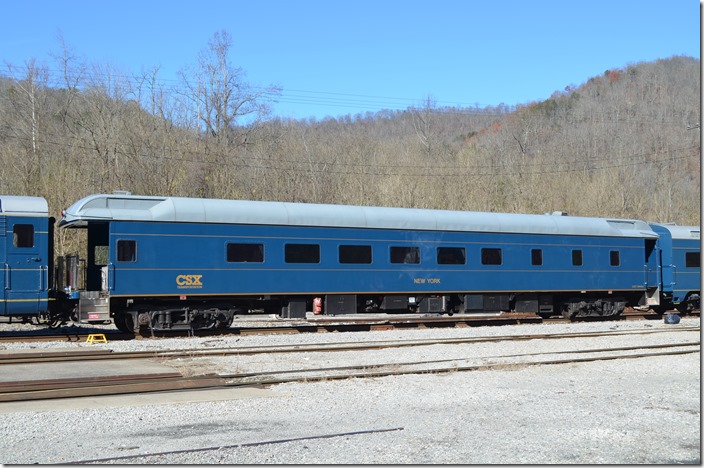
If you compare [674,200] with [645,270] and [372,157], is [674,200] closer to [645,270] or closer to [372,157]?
[372,157]

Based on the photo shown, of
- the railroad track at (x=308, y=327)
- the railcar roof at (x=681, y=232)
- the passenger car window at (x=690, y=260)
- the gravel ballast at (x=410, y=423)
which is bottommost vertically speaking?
the railroad track at (x=308, y=327)

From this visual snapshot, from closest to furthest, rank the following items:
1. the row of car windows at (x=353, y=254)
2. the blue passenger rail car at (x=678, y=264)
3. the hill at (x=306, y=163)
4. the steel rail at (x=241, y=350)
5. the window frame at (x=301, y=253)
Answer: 1. the steel rail at (x=241, y=350)
2. the row of car windows at (x=353, y=254)
3. the window frame at (x=301, y=253)
4. the blue passenger rail car at (x=678, y=264)
5. the hill at (x=306, y=163)

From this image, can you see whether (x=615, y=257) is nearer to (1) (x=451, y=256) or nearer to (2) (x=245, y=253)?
(1) (x=451, y=256)

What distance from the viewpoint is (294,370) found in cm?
1377

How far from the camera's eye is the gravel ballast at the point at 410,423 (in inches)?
318

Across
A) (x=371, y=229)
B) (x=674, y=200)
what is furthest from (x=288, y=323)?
(x=674, y=200)

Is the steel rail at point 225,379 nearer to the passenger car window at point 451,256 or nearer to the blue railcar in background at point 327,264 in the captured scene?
the blue railcar in background at point 327,264

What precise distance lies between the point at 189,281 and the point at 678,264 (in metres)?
19.4

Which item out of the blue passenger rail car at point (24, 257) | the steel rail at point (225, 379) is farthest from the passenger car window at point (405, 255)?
the blue passenger rail car at point (24, 257)

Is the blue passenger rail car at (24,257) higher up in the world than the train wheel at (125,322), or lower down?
higher up

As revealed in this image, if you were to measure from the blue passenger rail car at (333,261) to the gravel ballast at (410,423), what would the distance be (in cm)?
538

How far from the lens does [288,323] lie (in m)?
26.6

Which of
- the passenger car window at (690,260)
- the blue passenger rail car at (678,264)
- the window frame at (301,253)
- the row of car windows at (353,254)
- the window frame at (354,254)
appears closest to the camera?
the row of car windows at (353,254)

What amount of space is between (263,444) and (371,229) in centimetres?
1456
